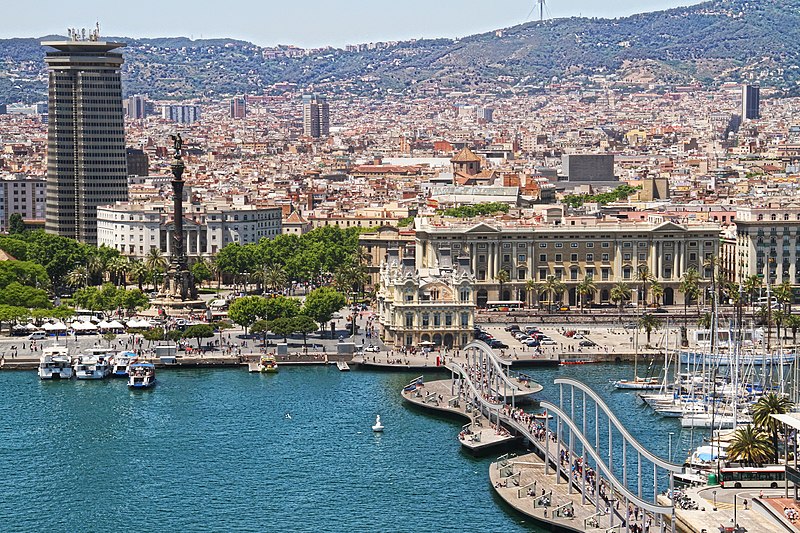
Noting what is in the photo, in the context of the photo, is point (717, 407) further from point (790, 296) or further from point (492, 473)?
point (790, 296)

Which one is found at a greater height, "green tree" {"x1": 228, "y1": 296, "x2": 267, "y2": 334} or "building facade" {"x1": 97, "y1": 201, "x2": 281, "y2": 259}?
"building facade" {"x1": 97, "y1": 201, "x2": 281, "y2": 259}

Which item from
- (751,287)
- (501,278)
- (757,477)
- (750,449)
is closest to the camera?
(757,477)

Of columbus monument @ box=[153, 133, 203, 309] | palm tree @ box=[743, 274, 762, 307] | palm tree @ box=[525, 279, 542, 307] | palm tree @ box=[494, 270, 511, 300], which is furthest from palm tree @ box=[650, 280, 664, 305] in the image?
columbus monument @ box=[153, 133, 203, 309]

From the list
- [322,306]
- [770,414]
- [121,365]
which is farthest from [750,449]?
[322,306]

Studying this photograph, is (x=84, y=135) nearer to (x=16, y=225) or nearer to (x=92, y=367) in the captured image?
(x=16, y=225)

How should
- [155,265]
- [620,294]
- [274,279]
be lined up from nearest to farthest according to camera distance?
[620,294] → [274,279] → [155,265]

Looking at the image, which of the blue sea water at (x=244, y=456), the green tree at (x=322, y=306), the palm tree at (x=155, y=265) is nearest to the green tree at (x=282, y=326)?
the green tree at (x=322, y=306)

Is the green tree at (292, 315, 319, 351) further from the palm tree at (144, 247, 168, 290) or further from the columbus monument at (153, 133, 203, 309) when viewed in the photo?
the palm tree at (144, 247, 168, 290)

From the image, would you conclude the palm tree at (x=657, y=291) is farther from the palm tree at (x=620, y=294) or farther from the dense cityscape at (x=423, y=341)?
the palm tree at (x=620, y=294)
